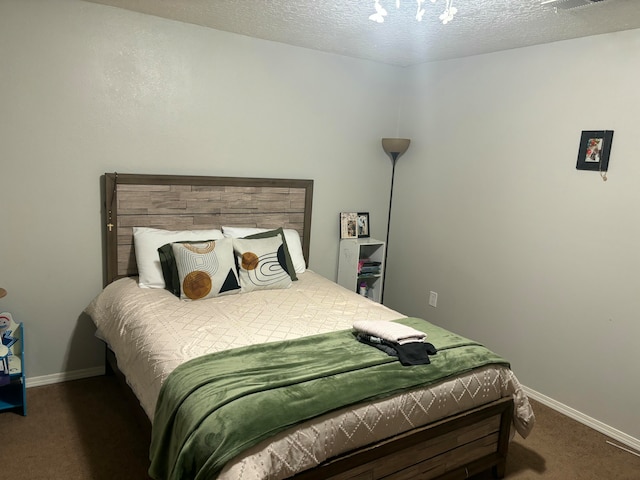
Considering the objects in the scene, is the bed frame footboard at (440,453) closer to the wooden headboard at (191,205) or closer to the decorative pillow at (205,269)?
the decorative pillow at (205,269)

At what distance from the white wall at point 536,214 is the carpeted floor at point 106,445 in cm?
31

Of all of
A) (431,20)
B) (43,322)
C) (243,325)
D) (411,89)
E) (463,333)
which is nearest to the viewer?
(243,325)

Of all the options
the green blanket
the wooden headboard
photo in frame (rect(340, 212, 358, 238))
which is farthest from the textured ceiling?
the green blanket

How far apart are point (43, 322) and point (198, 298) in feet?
3.43

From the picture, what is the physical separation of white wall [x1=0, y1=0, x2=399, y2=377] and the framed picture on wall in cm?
70

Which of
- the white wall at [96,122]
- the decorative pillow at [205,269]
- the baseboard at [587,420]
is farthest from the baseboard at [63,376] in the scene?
the baseboard at [587,420]

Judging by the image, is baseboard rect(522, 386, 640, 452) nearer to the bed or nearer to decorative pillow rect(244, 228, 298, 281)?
the bed

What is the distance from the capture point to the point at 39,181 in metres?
2.84

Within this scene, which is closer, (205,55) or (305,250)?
(205,55)

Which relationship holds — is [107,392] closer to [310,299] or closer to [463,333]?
[310,299]

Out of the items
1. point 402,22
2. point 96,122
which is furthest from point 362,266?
point 96,122

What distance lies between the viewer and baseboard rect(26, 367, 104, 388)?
302 centimetres

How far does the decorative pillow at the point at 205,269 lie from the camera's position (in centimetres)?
281

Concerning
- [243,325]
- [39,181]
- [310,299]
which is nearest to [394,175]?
[310,299]
